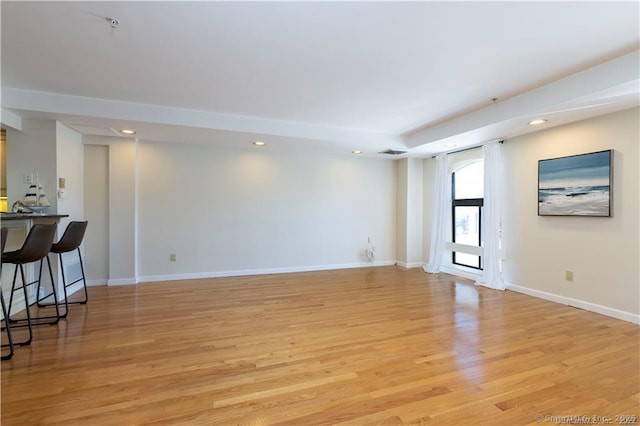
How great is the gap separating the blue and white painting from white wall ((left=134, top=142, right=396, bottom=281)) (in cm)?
285

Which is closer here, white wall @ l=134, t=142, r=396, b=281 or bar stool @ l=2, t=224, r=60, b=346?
bar stool @ l=2, t=224, r=60, b=346

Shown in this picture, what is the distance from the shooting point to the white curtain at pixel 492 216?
452cm

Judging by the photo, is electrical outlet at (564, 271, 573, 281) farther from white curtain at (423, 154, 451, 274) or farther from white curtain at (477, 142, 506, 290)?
white curtain at (423, 154, 451, 274)

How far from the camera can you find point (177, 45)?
7.80 ft

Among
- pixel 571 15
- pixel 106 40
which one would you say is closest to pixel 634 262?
pixel 571 15

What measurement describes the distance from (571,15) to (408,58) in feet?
3.56

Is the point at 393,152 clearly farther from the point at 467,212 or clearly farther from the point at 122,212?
the point at 122,212

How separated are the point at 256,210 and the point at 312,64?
3219mm

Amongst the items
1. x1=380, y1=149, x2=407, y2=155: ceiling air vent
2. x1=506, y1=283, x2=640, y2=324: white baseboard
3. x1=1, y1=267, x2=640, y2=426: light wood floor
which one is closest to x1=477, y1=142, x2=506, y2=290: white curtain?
x1=506, y1=283, x2=640, y2=324: white baseboard

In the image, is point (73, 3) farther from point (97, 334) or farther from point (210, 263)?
point (210, 263)

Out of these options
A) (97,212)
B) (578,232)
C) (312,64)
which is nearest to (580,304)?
(578,232)

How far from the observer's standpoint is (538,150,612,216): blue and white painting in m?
3.41

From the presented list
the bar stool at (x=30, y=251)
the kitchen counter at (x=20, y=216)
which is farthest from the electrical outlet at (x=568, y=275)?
the kitchen counter at (x=20, y=216)

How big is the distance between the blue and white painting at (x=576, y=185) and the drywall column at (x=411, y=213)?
2.35 m
